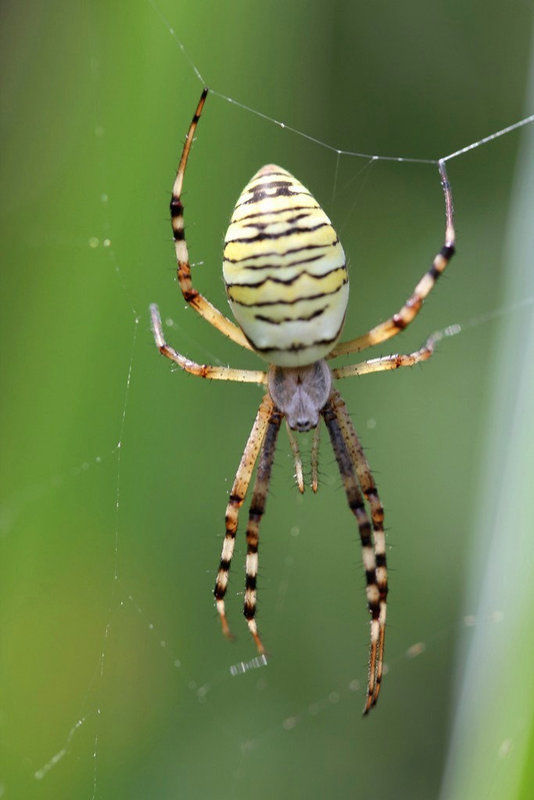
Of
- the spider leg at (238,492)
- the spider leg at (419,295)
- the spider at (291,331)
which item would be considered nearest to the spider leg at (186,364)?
the spider at (291,331)

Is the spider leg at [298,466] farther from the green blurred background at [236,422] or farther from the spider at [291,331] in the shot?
the green blurred background at [236,422]

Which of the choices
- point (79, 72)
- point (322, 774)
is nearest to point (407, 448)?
point (322, 774)

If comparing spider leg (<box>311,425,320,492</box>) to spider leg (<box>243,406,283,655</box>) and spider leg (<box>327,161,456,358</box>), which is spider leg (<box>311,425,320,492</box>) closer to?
spider leg (<box>243,406,283,655</box>)

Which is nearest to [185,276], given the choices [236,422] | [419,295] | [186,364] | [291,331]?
[186,364]

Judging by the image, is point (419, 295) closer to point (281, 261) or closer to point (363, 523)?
point (281, 261)

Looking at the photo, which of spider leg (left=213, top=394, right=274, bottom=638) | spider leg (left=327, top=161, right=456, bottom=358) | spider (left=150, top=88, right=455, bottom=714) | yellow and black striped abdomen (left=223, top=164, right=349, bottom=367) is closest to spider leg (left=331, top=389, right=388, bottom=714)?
spider (left=150, top=88, right=455, bottom=714)

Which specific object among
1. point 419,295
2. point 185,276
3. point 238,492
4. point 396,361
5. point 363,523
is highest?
point 185,276
